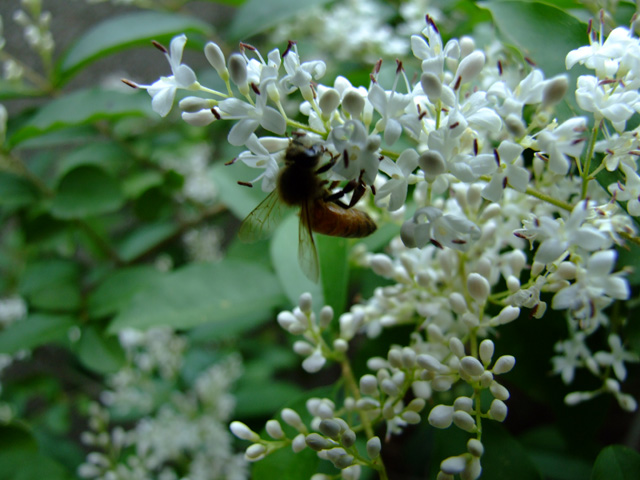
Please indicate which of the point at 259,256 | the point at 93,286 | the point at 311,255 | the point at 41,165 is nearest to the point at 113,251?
the point at 93,286

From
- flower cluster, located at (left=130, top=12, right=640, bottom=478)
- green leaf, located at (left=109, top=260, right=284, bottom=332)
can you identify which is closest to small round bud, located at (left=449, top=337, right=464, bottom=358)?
flower cluster, located at (left=130, top=12, right=640, bottom=478)

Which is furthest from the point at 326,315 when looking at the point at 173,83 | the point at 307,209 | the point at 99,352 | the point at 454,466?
the point at 99,352

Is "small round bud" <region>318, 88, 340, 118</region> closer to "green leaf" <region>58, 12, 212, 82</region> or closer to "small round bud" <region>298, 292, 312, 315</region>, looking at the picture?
"small round bud" <region>298, 292, 312, 315</region>

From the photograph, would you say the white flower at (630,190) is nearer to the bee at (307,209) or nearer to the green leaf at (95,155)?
the bee at (307,209)

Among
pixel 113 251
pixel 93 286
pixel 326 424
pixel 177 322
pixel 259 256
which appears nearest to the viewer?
pixel 326 424

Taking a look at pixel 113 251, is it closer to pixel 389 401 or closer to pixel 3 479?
pixel 3 479

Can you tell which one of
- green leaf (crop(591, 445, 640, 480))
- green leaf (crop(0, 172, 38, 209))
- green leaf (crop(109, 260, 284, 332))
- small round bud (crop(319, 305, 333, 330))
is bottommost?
green leaf (crop(0, 172, 38, 209))
